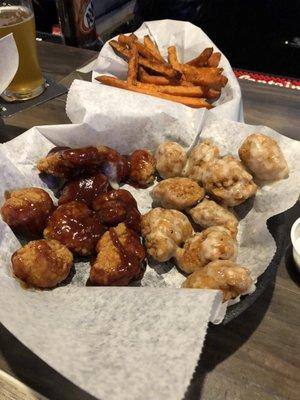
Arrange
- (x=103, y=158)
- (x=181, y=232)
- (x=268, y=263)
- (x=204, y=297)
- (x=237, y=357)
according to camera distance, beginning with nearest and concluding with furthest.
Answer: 1. (x=204, y=297)
2. (x=237, y=357)
3. (x=268, y=263)
4. (x=181, y=232)
5. (x=103, y=158)

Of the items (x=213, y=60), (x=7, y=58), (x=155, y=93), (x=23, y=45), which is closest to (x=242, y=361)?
(x=155, y=93)

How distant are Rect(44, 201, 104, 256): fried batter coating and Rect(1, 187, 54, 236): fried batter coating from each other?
0.15 feet

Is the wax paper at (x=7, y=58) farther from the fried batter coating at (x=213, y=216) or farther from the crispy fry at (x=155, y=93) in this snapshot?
the fried batter coating at (x=213, y=216)

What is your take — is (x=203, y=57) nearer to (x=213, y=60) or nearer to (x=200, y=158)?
(x=213, y=60)

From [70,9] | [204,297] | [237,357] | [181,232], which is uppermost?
[70,9]

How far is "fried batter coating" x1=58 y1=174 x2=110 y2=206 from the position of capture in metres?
1.74

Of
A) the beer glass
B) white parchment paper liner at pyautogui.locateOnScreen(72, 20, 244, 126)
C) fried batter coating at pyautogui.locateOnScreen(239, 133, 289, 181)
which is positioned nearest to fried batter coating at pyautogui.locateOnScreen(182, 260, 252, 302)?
fried batter coating at pyautogui.locateOnScreen(239, 133, 289, 181)

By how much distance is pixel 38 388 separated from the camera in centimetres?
125

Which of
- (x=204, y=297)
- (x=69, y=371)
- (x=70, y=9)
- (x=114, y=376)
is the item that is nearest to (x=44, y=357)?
(x=69, y=371)

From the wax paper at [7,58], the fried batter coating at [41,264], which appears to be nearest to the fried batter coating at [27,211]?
the fried batter coating at [41,264]

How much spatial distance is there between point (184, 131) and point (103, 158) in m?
0.43

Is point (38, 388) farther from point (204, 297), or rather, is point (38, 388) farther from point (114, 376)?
point (204, 297)

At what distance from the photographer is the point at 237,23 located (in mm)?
4441

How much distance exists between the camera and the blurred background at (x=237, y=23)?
161 inches
